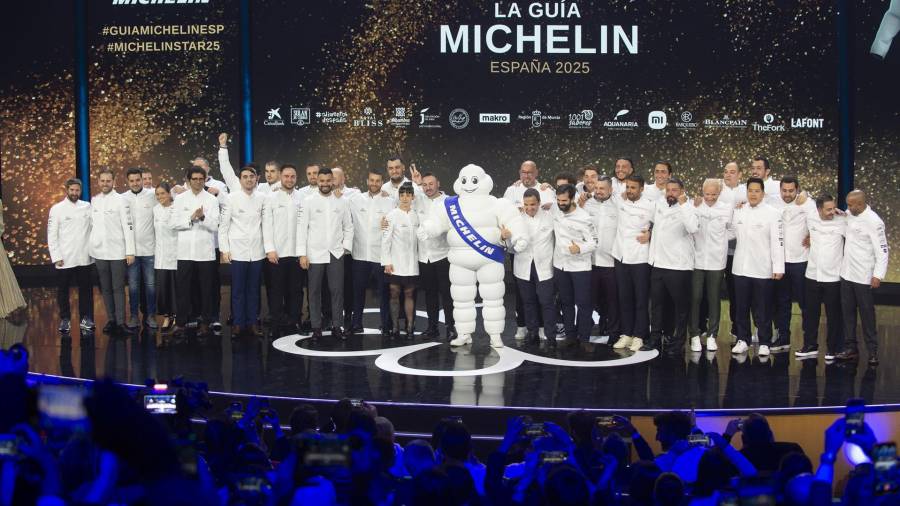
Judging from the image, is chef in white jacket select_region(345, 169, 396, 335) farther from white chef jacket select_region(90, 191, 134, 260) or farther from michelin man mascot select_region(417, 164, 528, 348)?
white chef jacket select_region(90, 191, 134, 260)

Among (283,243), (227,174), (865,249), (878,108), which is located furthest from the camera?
(878,108)

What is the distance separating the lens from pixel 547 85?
1161 centimetres

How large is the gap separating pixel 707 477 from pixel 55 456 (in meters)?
2.15

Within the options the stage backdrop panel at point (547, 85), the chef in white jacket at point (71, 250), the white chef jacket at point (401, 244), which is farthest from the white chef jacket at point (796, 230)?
the chef in white jacket at point (71, 250)

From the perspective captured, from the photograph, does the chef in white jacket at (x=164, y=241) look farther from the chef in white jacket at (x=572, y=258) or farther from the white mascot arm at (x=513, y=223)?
the chef in white jacket at (x=572, y=258)

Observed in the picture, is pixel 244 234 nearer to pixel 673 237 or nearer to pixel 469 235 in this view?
pixel 469 235

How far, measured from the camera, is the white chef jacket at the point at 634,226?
7.98 meters

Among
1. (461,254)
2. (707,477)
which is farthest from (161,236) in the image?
(707,477)

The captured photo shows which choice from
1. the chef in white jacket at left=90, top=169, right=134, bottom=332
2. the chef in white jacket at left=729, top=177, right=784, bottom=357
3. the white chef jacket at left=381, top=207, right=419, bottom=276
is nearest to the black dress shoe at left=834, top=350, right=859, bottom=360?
the chef in white jacket at left=729, top=177, right=784, bottom=357

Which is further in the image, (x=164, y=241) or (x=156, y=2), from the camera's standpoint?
(x=156, y=2)

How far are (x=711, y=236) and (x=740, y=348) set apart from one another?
872 mm

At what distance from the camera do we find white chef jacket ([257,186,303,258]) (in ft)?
28.0

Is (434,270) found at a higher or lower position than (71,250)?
lower

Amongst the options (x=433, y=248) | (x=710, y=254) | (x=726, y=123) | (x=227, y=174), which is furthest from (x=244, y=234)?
(x=726, y=123)
